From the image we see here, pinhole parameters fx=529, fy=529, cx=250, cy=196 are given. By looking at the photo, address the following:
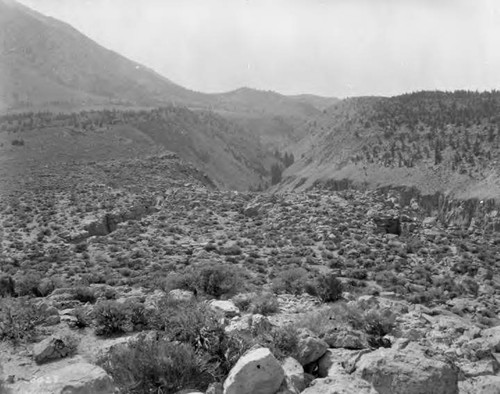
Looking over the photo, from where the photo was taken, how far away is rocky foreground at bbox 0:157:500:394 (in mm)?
8742

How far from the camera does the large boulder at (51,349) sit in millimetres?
10805

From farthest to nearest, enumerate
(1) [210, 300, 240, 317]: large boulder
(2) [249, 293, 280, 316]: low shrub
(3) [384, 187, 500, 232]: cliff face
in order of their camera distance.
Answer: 1. (3) [384, 187, 500, 232]: cliff face
2. (2) [249, 293, 280, 316]: low shrub
3. (1) [210, 300, 240, 317]: large boulder

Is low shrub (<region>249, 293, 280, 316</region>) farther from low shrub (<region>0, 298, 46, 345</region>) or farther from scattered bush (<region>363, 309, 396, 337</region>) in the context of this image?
low shrub (<region>0, 298, 46, 345</region>)

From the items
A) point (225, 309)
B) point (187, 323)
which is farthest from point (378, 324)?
point (187, 323)

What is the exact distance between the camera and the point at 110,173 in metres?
57.0

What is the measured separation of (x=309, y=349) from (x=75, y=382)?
14.0ft

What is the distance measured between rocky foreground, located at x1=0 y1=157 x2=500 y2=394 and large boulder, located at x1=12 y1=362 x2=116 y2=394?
0.02 m

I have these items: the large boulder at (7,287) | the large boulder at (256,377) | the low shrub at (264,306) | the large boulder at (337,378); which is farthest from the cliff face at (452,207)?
the large boulder at (256,377)

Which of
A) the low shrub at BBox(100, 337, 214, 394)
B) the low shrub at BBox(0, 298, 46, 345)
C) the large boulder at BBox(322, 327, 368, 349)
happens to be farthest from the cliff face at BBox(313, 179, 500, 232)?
the low shrub at BBox(100, 337, 214, 394)

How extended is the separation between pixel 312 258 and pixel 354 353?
56.9 feet

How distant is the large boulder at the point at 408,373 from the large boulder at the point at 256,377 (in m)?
1.76

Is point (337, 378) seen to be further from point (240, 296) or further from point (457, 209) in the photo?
point (457, 209)

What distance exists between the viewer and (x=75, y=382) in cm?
766

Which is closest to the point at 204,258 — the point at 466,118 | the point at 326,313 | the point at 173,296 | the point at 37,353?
the point at 173,296
